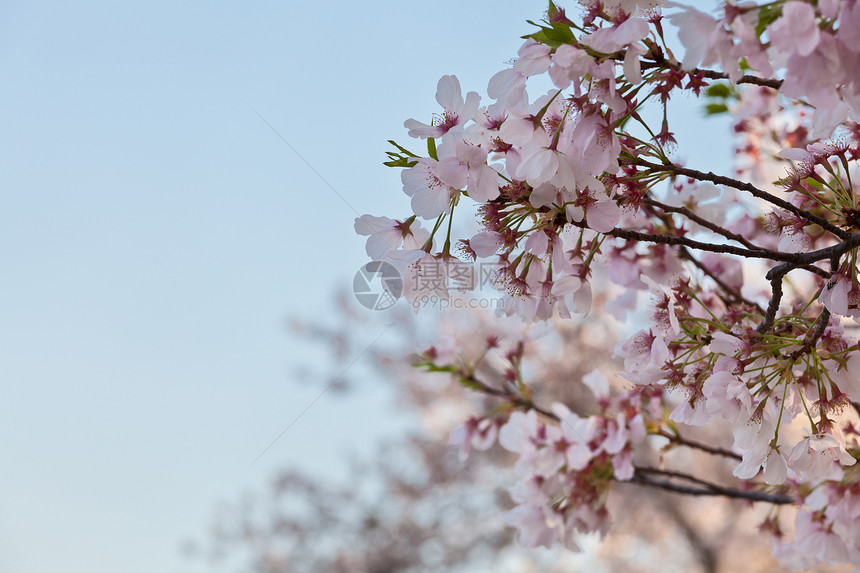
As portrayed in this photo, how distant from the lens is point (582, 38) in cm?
59

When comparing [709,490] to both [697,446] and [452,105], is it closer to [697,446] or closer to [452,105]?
[697,446]

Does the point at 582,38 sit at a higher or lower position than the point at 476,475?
lower

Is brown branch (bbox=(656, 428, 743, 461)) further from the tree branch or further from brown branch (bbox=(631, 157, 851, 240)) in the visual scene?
brown branch (bbox=(631, 157, 851, 240))

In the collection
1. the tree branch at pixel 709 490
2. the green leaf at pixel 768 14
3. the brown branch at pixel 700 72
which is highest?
the brown branch at pixel 700 72

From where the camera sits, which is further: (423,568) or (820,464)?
(423,568)

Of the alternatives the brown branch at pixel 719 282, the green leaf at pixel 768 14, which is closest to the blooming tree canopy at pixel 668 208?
the green leaf at pixel 768 14

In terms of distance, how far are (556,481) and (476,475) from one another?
4711 millimetres

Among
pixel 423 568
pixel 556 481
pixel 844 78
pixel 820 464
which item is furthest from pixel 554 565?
pixel 844 78

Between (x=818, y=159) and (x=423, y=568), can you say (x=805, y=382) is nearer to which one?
(x=818, y=159)

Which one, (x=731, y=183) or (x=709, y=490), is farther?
(x=709, y=490)

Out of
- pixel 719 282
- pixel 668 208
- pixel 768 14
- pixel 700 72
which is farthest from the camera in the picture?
pixel 719 282

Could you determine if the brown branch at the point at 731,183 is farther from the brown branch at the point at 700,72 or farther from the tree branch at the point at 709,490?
the tree branch at the point at 709,490

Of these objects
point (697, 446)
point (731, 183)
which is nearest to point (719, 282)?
point (697, 446)

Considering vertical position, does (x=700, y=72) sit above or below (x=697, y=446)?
above
